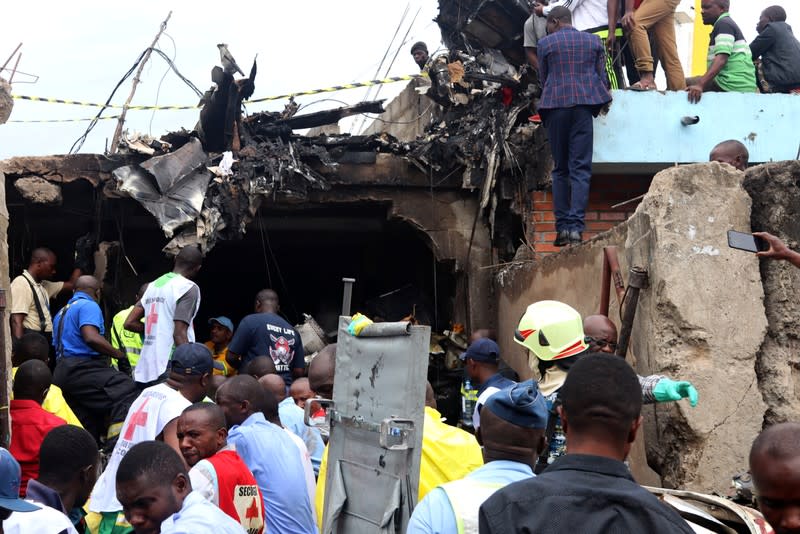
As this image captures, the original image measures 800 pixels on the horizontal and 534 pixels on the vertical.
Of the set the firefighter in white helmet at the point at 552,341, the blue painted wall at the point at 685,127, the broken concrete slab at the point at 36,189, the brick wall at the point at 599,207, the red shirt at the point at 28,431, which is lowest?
the red shirt at the point at 28,431

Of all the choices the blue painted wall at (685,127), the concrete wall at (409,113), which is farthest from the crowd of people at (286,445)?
the concrete wall at (409,113)

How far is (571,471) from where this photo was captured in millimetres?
2111

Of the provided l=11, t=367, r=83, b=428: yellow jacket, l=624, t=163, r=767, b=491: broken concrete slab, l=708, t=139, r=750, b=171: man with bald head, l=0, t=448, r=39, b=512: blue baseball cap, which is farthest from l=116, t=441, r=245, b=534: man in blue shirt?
l=708, t=139, r=750, b=171: man with bald head

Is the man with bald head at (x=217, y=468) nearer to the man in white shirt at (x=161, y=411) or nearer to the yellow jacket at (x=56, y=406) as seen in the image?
the man in white shirt at (x=161, y=411)

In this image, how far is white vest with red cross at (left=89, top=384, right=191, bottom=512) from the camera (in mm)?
4520

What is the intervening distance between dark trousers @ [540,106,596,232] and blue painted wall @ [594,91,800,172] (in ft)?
2.22

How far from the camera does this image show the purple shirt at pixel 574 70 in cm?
693

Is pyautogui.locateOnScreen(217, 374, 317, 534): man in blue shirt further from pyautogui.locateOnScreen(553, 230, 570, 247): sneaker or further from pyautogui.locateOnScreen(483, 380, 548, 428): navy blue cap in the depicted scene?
pyautogui.locateOnScreen(553, 230, 570, 247): sneaker

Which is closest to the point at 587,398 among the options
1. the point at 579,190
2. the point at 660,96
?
the point at 579,190

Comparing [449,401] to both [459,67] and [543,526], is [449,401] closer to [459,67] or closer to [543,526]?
[459,67]

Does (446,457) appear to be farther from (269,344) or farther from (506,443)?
(269,344)

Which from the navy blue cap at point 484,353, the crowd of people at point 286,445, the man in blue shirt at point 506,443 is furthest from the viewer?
the navy blue cap at point 484,353

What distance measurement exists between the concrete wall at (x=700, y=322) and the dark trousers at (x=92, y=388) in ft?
Result: 12.6

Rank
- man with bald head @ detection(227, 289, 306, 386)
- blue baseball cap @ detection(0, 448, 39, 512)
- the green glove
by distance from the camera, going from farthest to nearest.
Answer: man with bald head @ detection(227, 289, 306, 386) → the green glove → blue baseball cap @ detection(0, 448, 39, 512)
